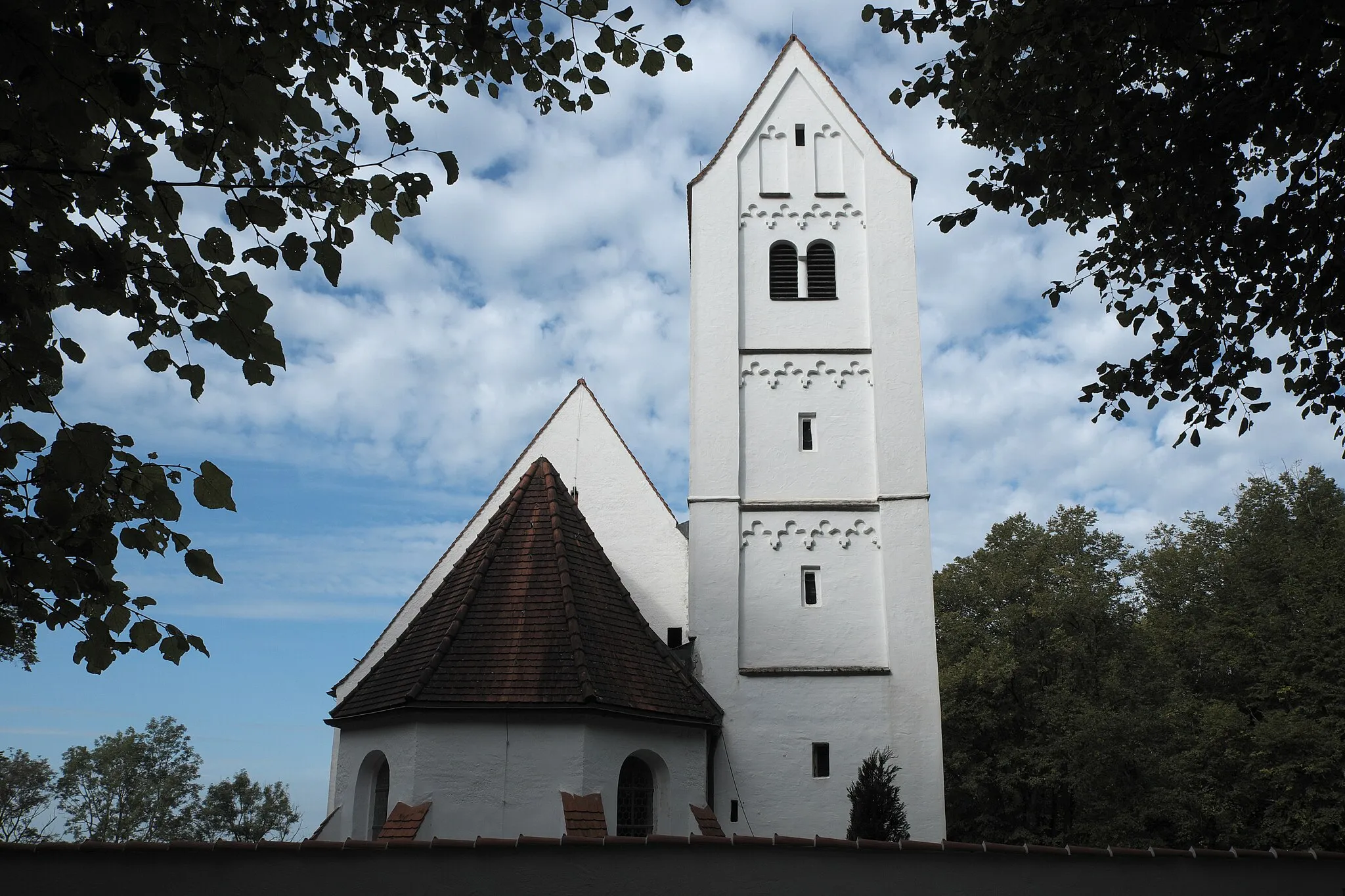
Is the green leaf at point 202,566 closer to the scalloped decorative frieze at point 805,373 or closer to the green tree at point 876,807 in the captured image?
the green tree at point 876,807

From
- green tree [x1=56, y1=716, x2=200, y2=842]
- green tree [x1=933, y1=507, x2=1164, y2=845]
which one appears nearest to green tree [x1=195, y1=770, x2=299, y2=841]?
green tree [x1=56, y1=716, x2=200, y2=842]

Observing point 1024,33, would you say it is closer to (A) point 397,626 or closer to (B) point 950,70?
(B) point 950,70

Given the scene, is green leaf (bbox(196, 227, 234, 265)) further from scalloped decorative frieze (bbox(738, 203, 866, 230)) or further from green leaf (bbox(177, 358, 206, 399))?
scalloped decorative frieze (bbox(738, 203, 866, 230))

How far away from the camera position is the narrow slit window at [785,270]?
20.0m

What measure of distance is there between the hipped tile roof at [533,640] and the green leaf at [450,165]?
8901 mm

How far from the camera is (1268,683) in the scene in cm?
2623

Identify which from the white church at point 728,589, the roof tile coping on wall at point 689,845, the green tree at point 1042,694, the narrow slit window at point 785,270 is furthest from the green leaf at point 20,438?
the green tree at point 1042,694

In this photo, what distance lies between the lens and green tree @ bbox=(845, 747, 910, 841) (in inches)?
601

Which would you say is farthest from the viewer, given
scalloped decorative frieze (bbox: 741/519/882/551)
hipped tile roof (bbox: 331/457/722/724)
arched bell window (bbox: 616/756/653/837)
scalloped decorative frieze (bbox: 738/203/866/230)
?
scalloped decorative frieze (bbox: 738/203/866/230)

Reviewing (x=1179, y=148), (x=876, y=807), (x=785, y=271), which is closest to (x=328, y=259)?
(x=1179, y=148)

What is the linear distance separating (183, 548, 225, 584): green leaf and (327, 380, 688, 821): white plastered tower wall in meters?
13.8

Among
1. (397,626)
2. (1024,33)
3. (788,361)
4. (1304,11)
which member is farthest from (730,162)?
(1304,11)

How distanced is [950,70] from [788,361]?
10667mm

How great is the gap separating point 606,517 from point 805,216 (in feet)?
22.0
